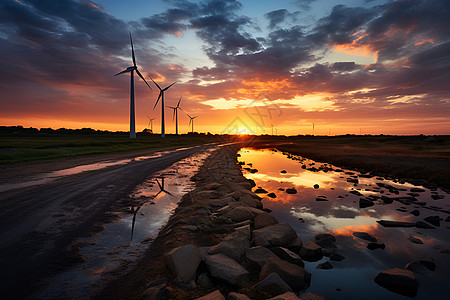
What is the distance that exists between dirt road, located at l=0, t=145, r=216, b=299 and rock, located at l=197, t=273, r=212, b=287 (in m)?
3.06

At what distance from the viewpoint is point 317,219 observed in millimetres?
9883

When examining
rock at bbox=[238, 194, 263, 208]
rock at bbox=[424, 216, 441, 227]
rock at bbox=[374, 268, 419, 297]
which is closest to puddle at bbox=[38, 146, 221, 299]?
rock at bbox=[238, 194, 263, 208]

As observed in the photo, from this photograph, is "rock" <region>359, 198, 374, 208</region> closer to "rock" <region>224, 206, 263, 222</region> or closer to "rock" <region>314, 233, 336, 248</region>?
"rock" <region>314, 233, 336, 248</region>

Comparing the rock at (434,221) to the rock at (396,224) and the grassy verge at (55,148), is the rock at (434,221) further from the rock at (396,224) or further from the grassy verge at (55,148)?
the grassy verge at (55,148)

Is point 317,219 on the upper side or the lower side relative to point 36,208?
lower

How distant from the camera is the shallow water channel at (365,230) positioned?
5.21m

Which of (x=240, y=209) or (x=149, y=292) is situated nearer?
(x=149, y=292)

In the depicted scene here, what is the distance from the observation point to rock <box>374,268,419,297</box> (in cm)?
501

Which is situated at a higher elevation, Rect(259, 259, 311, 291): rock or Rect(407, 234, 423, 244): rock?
Rect(259, 259, 311, 291): rock

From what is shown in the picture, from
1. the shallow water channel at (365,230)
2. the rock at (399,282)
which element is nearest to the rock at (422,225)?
the shallow water channel at (365,230)

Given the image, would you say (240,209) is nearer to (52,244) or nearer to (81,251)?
(81,251)

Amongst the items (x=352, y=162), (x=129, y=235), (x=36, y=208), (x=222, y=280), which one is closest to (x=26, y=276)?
(x=129, y=235)

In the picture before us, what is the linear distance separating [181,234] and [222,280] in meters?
2.56

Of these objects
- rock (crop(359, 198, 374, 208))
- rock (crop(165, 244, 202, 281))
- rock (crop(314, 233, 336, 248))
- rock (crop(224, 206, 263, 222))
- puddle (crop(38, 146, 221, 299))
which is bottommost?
rock (crop(359, 198, 374, 208))
